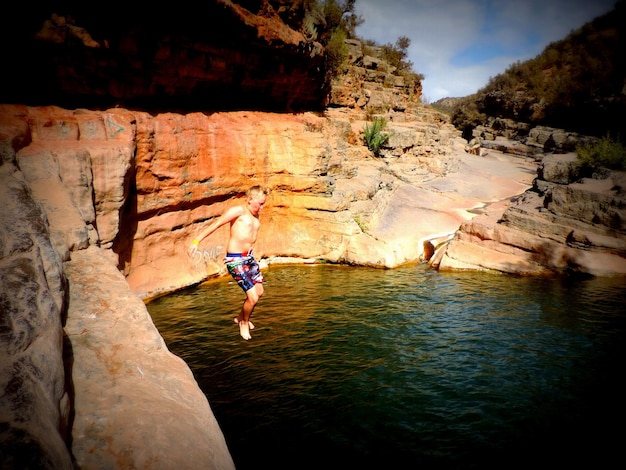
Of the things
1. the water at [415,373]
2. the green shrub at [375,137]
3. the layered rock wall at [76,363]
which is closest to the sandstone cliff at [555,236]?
the water at [415,373]

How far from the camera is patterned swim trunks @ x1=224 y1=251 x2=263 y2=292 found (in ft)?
18.1

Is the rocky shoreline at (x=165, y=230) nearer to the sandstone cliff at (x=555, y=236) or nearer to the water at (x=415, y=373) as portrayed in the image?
the sandstone cliff at (x=555, y=236)

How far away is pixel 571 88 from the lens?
24.4m

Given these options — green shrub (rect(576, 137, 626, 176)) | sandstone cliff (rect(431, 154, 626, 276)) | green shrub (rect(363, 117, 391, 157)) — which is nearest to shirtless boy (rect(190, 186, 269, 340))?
sandstone cliff (rect(431, 154, 626, 276))

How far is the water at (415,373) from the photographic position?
143 inches

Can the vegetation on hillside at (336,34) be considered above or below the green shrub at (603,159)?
above

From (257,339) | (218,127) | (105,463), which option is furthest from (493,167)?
(105,463)

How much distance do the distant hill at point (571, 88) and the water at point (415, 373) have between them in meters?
17.9

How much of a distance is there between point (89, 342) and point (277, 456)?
6.77ft

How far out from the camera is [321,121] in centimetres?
1347

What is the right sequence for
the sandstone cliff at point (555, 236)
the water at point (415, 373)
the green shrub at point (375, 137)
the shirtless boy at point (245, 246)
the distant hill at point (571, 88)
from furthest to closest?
the distant hill at point (571, 88)
the green shrub at point (375, 137)
the sandstone cliff at point (555, 236)
the shirtless boy at point (245, 246)
the water at point (415, 373)

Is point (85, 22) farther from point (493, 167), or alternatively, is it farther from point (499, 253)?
point (493, 167)

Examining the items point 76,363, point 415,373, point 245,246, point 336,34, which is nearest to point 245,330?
point 245,246

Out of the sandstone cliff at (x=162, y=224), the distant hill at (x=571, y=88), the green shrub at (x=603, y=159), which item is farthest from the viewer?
the distant hill at (x=571, y=88)
